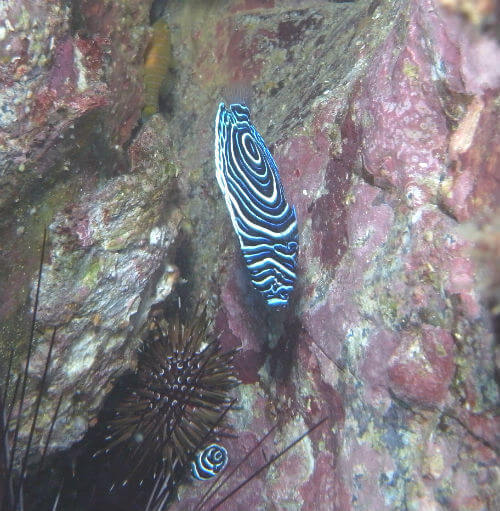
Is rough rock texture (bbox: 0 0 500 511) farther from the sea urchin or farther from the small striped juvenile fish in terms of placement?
the sea urchin

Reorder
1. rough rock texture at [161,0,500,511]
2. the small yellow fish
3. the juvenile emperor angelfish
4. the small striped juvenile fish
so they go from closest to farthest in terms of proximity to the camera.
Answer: rough rock texture at [161,0,500,511] < the juvenile emperor angelfish < the small striped juvenile fish < the small yellow fish

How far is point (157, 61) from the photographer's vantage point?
15.3 ft

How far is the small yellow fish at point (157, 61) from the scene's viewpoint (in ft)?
14.7

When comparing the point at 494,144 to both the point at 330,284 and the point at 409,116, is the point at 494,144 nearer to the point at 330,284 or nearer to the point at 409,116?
the point at 409,116

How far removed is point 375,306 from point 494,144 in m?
1.07

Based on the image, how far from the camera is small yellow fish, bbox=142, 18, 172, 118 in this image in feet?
14.7

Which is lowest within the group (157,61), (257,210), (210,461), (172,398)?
(210,461)

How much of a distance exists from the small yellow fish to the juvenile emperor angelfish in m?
2.18

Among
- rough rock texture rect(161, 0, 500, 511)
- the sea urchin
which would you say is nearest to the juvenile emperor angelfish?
rough rock texture rect(161, 0, 500, 511)

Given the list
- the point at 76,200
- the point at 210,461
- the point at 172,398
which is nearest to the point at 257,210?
the point at 76,200

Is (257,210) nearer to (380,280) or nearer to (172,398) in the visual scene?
(380,280)

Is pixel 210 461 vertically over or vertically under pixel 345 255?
under

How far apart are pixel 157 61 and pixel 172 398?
3.34 metres

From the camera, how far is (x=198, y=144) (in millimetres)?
4883
